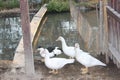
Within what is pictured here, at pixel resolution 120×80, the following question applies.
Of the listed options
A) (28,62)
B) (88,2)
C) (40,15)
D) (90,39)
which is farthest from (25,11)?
(88,2)

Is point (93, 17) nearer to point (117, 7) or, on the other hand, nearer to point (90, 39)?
point (90, 39)

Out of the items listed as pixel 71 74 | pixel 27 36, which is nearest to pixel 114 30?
pixel 71 74

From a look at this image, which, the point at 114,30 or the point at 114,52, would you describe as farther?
the point at 114,30

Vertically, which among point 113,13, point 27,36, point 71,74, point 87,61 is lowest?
point 71,74

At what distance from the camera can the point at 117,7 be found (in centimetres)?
645

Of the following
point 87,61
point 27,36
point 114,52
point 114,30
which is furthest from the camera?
point 114,30

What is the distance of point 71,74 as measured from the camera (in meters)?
6.44

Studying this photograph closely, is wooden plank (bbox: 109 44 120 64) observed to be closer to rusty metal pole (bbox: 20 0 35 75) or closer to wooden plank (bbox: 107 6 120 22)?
wooden plank (bbox: 107 6 120 22)

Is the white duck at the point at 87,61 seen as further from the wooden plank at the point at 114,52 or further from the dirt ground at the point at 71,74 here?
the wooden plank at the point at 114,52

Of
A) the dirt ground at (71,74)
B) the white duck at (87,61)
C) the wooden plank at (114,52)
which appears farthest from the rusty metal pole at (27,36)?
the wooden plank at (114,52)

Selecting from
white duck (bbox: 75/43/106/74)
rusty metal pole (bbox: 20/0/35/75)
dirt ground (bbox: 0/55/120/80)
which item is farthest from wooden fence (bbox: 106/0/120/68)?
rusty metal pole (bbox: 20/0/35/75)

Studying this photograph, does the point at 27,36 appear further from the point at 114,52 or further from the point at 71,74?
the point at 114,52

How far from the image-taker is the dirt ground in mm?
6238

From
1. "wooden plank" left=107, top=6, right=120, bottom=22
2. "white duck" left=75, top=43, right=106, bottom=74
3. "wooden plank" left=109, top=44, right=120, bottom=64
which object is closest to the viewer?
"wooden plank" left=107, top=6, right=120, bottom=22
